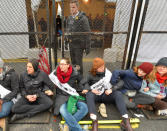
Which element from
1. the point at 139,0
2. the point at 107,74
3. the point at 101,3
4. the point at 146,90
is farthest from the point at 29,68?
the point at 139,0

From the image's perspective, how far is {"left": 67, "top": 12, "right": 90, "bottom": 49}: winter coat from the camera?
310 cm

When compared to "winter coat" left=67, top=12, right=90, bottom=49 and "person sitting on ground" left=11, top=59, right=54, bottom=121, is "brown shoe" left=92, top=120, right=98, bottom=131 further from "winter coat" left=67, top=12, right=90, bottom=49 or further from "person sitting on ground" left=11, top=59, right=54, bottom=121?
"winter coat" left=67, top=12, right=90, bottom=49

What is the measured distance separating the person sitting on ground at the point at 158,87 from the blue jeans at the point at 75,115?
134 centimetres

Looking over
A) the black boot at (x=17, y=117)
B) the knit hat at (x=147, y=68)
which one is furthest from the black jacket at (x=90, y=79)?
the black boot at (x=17, y=117)

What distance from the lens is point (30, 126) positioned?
2648mm

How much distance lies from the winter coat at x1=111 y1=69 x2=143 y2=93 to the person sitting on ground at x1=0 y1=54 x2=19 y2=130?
79.3 inches

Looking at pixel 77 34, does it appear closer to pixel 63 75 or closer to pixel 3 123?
pixel 63 75

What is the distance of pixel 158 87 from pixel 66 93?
1.94 meters

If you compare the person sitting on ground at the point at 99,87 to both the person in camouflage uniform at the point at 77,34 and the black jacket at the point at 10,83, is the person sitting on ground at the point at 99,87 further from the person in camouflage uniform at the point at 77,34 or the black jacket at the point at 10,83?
the black jacket at the point at 10,83

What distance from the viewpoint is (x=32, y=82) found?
2820mm

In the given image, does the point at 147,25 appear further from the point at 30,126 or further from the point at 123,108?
the point at 30,126

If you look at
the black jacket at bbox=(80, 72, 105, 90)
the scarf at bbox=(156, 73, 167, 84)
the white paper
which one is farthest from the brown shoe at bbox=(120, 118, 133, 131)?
the white paper

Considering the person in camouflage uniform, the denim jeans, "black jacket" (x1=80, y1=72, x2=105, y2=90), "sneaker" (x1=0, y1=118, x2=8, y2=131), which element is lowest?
"sneaker" (x1=0, y1=118, x2=8, y2=131)

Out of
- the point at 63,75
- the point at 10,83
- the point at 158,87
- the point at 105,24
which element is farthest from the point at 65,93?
the point at 158,87
